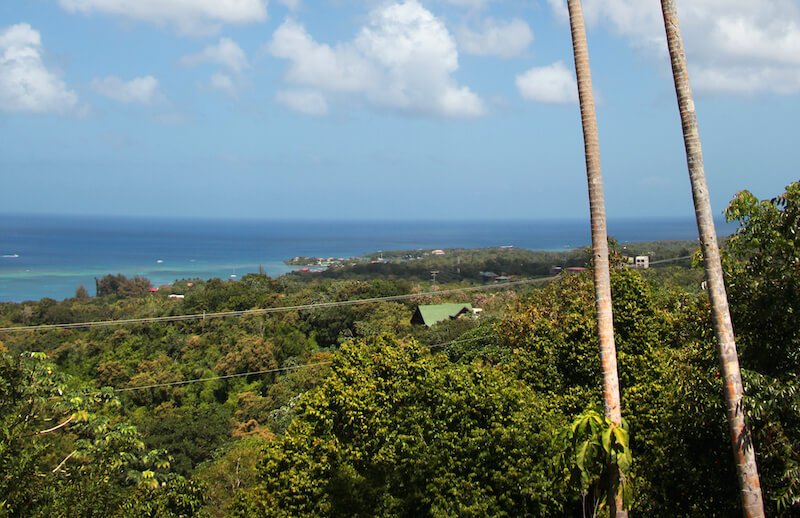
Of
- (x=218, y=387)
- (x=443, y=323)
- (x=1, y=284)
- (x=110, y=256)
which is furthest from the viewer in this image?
(x=110, y=256)

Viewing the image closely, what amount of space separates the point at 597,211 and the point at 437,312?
2917 cm

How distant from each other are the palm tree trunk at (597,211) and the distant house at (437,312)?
2747 centimetres

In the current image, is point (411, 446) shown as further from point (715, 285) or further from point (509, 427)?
point (715, 285)

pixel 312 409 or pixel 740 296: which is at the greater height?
pixel 740 296

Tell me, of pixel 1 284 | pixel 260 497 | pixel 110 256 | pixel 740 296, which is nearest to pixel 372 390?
pixel 260 497

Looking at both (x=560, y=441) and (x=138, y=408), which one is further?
(x=138, y=408)

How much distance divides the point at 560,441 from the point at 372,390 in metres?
4.72

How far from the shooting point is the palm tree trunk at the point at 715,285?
6070 millimetres

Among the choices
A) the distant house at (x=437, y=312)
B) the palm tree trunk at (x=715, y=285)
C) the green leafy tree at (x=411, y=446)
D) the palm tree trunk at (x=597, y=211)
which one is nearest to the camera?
the palm tree trunk at (x=715, y=285)

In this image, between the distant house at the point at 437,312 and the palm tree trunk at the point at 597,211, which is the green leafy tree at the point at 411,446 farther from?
the distant house at the point at 437,312

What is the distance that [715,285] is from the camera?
20.4ft

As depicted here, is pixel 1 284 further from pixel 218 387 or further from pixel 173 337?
pixel 218 387

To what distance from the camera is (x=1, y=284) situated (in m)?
83.2

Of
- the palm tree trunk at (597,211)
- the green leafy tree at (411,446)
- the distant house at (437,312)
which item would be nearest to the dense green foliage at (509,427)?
the green leafy tree at (411,446)
